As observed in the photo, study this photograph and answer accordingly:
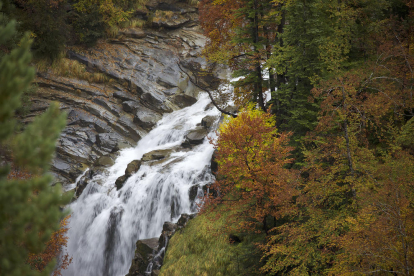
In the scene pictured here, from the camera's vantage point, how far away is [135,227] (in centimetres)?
1544

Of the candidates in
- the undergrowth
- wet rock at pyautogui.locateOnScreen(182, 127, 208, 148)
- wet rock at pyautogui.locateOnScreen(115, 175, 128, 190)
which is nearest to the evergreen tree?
the undergrowth

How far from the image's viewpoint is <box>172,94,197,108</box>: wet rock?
85.0 feet

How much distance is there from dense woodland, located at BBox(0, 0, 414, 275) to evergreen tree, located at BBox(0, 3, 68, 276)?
1cm

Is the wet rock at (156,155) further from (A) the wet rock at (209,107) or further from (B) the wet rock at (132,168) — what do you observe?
(A) the wet rock at (209,107)

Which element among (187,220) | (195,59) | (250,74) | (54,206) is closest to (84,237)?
(187,220)

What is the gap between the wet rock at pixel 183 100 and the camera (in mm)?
25898

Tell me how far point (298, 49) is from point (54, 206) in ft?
35.0

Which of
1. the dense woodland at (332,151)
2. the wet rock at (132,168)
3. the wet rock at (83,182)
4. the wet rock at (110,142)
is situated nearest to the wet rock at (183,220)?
the dense woodland at (332,151)

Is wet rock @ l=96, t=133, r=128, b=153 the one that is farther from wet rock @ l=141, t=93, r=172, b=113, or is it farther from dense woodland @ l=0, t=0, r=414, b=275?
dense woodland @ l=0, t=0, r=414, b=275

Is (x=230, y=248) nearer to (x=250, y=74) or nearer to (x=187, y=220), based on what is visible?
(x=187, y=220)

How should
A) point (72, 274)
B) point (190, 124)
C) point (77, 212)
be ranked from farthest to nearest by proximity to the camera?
point (190, 124), point (77, 212), point (72, 274)

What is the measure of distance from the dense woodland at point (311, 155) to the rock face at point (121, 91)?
26.1ft

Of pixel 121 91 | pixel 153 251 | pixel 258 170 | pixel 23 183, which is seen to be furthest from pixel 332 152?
pixel 121 91

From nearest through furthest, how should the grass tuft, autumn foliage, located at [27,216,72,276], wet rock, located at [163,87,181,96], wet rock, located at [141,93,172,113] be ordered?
autumn foliage, located at [27,216,72,276] < the grass tuft < wet rock, located at [141,93,172,113] < wet rock, located at [163,87,181,96]
